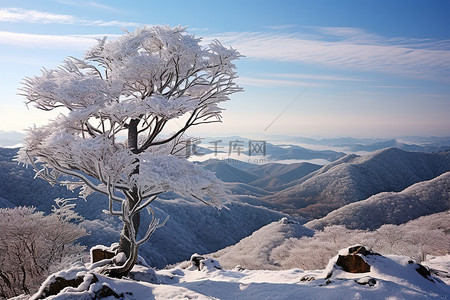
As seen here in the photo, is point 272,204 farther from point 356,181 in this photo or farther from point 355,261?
point 355,261

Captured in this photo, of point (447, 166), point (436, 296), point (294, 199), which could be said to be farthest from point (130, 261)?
point (447, 166)

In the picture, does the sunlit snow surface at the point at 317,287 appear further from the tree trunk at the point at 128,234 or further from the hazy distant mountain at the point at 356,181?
the hazy distant mountain at the point at 356,181

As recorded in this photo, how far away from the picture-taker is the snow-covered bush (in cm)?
1861

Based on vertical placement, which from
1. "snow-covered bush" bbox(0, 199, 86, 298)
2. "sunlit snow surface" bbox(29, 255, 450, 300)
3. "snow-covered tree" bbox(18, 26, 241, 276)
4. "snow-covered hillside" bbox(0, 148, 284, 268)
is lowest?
"snow-covered hillside" bbox(0, 148, 284, 268)

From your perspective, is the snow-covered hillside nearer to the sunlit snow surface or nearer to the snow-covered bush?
the snow-covered bush

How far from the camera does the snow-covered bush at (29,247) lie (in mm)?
18609

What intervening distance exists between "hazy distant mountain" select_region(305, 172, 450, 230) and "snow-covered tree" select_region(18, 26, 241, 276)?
66758mm

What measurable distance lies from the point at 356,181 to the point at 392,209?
59973 millimetres

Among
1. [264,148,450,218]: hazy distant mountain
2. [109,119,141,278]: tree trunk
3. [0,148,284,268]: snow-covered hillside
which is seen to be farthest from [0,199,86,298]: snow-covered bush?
[264,148,450,218]: hazy distant mountain

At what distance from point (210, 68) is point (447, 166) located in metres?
198

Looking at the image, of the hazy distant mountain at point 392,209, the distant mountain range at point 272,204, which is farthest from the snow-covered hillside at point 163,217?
the hazy distant mountain at point 392,209

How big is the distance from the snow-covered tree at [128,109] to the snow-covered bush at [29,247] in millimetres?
11096

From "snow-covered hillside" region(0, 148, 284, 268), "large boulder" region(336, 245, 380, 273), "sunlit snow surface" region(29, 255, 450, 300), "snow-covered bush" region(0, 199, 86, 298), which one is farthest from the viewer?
"snow-covered hillside" region(0, 148, 284, 268)

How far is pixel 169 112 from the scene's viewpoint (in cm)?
823
